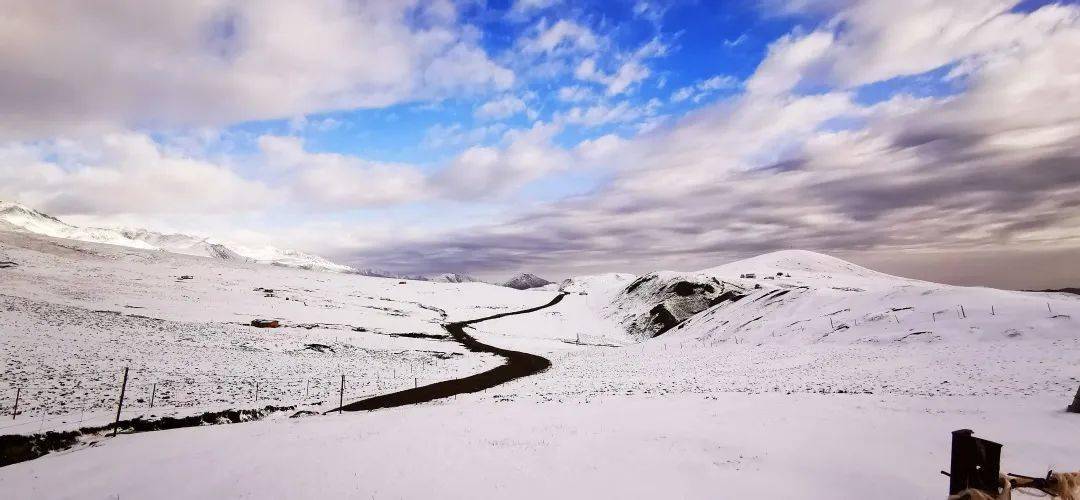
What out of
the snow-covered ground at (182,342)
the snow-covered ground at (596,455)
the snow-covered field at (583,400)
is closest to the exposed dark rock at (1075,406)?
the snow-covered field at (583,400)

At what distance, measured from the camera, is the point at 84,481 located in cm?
1387

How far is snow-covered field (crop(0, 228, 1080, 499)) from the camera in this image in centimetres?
1210

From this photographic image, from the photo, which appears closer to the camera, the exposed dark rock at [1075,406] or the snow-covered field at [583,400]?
the snow-covered field at [583,400]

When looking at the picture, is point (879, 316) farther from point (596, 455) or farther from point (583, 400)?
point (596, 455)

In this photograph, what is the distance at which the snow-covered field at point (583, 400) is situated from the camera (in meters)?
12.1

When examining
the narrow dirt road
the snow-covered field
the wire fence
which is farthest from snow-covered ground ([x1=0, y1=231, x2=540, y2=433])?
the narrow dirt road

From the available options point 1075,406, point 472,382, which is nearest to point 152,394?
point 472,382

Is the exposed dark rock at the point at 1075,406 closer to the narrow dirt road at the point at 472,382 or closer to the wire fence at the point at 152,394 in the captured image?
the narrow dirt road at the point at 472,382

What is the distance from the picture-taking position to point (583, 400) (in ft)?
77.5

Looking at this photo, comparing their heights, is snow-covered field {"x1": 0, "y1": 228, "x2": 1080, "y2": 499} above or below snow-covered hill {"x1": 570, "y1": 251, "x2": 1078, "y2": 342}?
below

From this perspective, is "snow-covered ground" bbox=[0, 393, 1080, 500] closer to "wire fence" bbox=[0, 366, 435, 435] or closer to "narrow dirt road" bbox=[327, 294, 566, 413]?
"wire fence" bbox=[0, 366, 435, 435]

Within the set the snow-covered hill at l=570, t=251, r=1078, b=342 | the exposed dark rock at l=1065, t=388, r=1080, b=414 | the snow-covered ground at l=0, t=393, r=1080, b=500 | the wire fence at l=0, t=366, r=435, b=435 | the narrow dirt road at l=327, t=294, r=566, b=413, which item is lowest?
the wire fence at l=0, t=366, r=435, b=435

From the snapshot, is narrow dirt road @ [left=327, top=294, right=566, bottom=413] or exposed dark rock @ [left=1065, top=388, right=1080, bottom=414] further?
narrow dirt road @ [left=327, top=294, right=566, bottom=413]

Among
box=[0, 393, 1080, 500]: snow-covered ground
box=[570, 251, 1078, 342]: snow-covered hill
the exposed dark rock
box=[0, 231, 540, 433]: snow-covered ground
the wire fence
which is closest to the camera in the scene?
box=[0, 393, 1080, 500]: snow-covered ground
